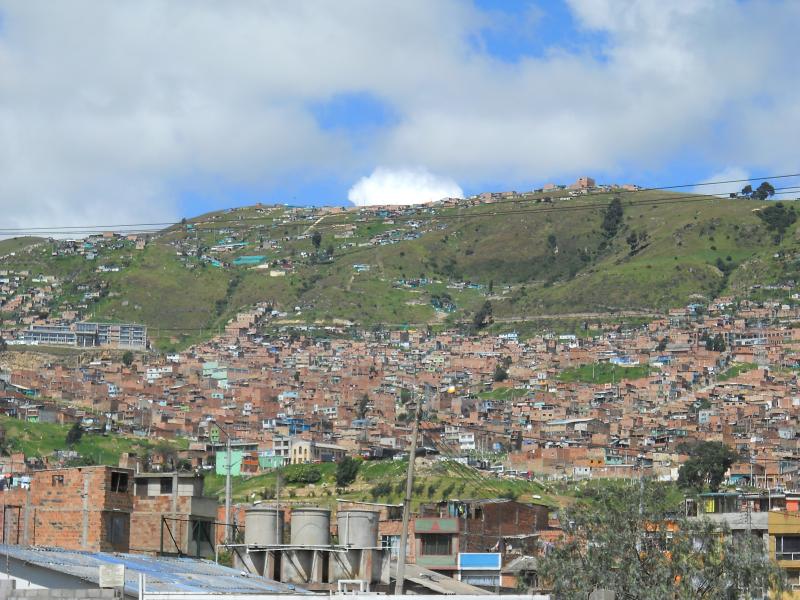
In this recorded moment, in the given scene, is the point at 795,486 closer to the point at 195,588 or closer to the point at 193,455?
the point at 193,455

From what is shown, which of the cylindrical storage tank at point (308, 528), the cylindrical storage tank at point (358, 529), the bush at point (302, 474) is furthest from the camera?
the bush at point (302, 474)

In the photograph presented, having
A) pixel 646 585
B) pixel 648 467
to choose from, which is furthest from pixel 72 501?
pixel 648 467

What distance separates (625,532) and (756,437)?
113329 millimetres

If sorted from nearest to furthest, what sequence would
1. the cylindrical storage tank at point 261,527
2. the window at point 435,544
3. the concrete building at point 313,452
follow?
the cylindrical storage tank at point 261,527 < the window at point 435,544 < the concrete building at point 313,452

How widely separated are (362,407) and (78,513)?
15146 centimetres

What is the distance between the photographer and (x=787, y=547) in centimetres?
4716

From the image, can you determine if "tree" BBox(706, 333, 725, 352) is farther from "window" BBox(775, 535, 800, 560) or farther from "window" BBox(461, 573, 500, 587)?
"window" BBox(775, 535, 800, 560)

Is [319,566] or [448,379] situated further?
[448,379]

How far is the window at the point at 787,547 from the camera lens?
153 feet

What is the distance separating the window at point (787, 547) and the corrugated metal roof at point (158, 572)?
902 inches

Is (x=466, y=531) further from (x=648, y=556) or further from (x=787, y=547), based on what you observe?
(x=648, y=556)

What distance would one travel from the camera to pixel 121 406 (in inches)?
7047

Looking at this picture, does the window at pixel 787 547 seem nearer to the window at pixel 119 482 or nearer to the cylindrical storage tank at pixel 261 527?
the cylindrical storage tank at pixel 261 527

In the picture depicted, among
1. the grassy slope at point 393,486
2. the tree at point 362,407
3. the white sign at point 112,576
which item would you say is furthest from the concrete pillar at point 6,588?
the tree at point 362,407
